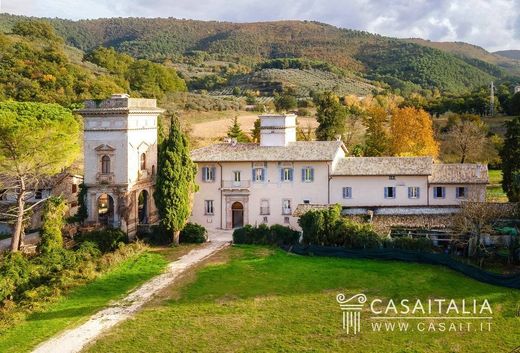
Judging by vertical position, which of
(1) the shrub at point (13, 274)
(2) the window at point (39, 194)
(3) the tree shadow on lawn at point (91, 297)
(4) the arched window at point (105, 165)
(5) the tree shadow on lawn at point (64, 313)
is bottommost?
(5) the tree shadow on lawn at point (64, 313)

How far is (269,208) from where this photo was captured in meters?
38.9

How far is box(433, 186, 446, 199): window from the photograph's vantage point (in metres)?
37.1

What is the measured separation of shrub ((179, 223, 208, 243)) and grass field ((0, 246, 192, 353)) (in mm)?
2495

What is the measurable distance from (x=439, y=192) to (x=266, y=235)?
11.2 m

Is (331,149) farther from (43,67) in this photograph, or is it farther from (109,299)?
(43,67)

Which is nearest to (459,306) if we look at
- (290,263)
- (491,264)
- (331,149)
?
(491,264)

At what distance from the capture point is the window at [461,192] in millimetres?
36812

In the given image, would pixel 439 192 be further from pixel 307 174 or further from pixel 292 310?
pixel 292 310

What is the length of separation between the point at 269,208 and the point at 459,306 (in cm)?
1706

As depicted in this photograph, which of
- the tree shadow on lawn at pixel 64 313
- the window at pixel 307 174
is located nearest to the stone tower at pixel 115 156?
the window at pixel 307 174

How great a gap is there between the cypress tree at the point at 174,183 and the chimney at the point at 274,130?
6153mm

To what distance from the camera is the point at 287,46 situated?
492 feet

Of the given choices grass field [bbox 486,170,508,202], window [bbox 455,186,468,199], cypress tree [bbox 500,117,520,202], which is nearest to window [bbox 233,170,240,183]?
window [bbox 455,186,468,199]

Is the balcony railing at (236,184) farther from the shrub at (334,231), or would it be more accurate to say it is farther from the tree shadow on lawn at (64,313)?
the tree shadow on lawn at (64,313)
